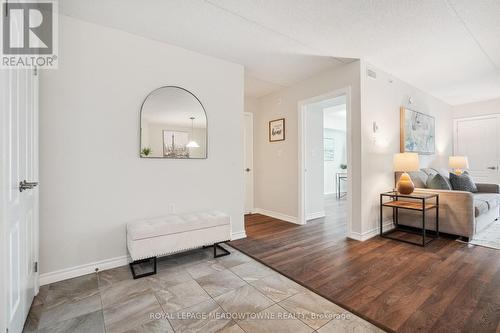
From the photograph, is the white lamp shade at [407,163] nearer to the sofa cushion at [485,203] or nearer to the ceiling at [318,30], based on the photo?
the sofa cushion at [485,203]

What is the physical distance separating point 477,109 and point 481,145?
853mm

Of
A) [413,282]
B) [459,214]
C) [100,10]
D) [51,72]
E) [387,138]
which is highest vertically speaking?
[100,10]

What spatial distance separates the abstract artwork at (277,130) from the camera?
432 centimetres

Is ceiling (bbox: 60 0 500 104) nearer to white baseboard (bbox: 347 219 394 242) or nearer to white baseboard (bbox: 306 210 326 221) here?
white baseboard (bbox: 347 219 394 242)

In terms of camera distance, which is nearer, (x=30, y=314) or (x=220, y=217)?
(x=30, y=314)

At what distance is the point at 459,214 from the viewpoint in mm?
3109

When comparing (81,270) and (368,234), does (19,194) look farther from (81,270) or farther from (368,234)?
(368,234)

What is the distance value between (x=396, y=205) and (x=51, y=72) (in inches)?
166

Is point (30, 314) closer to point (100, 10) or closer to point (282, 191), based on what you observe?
point (100, 10)

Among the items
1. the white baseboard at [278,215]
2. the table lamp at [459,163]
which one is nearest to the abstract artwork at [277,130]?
the white baseboard at [278,215]

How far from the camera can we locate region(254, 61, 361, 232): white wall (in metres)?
3.21

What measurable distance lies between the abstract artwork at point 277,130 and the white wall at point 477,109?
4717mm

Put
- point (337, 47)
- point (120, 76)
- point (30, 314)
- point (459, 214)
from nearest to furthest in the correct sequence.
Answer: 1. point (30, 314)
2. point (120, 76)
3. point (337, 47)
4. point (459, 214)

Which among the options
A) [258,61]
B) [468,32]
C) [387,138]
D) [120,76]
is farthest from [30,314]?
[468,32]
